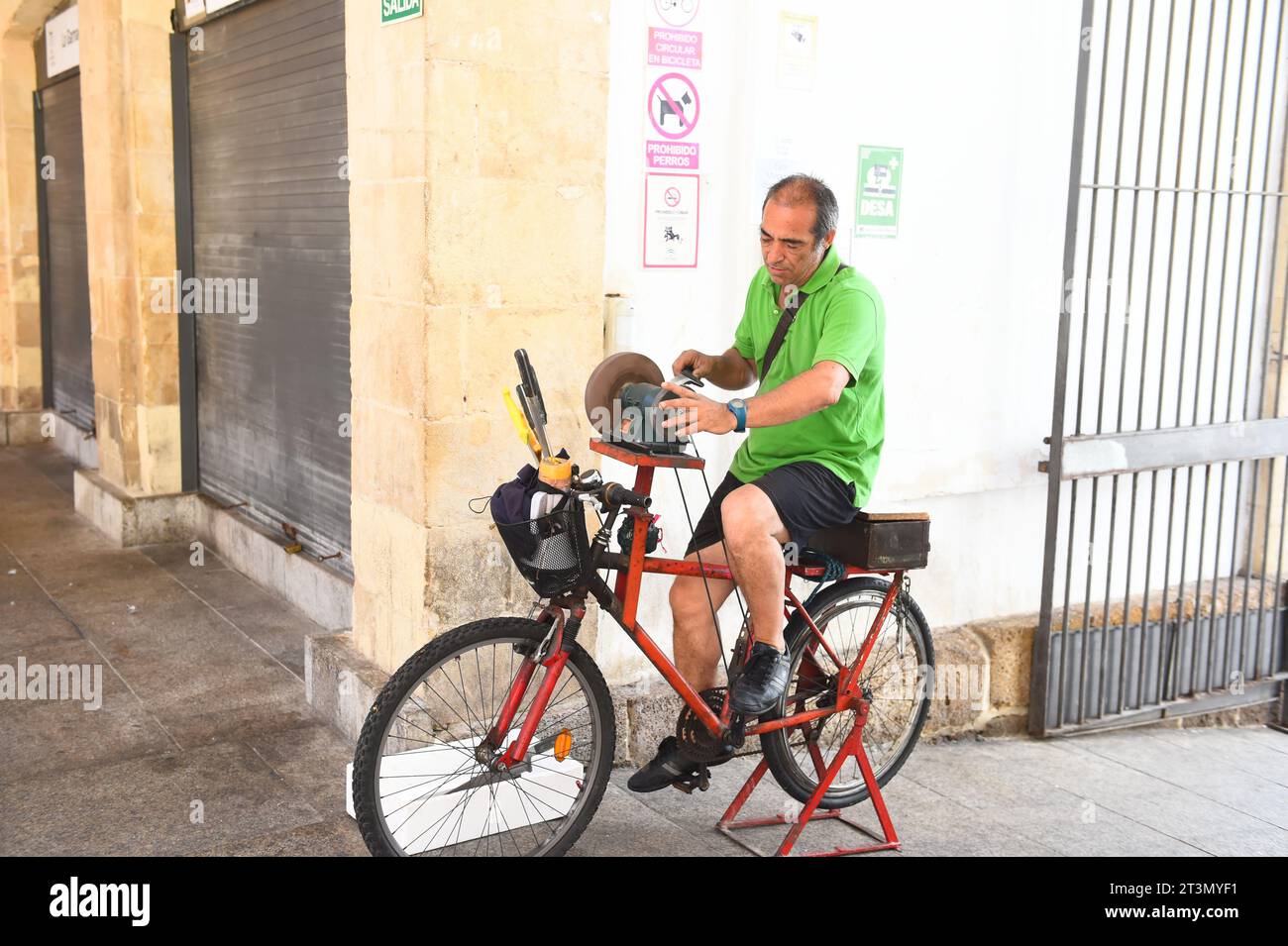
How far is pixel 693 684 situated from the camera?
3963mm

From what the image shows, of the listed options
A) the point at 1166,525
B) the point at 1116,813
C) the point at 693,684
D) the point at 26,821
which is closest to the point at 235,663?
the point at 26,821

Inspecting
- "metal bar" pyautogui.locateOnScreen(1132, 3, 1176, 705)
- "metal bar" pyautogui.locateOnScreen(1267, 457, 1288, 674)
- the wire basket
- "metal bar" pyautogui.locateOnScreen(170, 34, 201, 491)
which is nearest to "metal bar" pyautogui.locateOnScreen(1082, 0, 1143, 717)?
"metal bar" pyautogui.locateOnScreen(1132, 3, 1176, 705)

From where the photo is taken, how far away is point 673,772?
154 inches

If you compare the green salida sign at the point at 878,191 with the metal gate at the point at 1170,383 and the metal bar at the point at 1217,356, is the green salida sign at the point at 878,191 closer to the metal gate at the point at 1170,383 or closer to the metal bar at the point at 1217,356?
the metal gate at the point at 1170,383

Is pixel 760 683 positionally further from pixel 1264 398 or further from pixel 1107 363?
pixel 1264 398

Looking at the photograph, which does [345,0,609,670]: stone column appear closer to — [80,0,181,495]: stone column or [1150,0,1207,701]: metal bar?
[1150,0,1207,701]: metal bar

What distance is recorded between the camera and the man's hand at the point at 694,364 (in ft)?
13.1

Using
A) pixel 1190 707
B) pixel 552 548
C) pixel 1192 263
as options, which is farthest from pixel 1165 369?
pixel 552 548

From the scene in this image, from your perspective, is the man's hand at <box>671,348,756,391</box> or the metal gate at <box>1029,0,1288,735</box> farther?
the metal gate at <box>1029,0,1288,735</box>

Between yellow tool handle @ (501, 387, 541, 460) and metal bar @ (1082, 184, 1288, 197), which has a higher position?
metal bar @ (1082, 184, 1288, 197)

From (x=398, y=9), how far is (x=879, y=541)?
2328mm

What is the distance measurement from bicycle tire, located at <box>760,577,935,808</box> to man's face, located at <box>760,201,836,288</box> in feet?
3.44

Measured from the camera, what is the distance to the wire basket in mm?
3438

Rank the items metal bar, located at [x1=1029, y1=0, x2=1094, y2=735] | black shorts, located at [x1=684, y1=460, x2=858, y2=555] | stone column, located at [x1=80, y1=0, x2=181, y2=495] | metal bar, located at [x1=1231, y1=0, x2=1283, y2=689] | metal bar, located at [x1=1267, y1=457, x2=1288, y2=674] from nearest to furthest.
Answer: black shorts, located at [x1=684, y1=460, x2=858, y2=555], metal bar, located at [x1=1029, y1=0, x2=1094, y2=735], metal bar, located at [x1=1231, y1=0, x2=1283, y2=689], metal bar, located at [x1=1267, y1=457, x2=1288, y2=674], stone column, located at [x1=80, y1=0, x2=181, y2=495]
